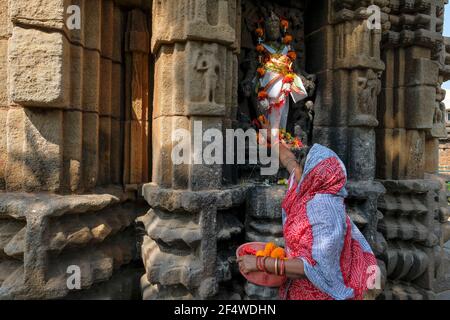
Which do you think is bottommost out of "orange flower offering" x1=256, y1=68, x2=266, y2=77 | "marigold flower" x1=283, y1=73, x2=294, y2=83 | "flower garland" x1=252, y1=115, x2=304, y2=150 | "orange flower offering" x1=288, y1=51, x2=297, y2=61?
"flower garland" x1=252, y1=115, x2=304, y2=150

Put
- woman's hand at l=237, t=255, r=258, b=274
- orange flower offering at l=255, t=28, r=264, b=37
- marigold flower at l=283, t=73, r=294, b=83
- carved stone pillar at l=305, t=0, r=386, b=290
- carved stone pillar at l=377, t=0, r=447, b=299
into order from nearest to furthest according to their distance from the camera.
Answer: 1. woman's hand at l=237, t=255, r=258, b=274
2. carved stone pillar at l=305, t=0, r=386, b=290
3. marigold flower at l=283, t=73, r=294, b=83
4. orange flower offering at l=255, t=28, r=264, b=37
5. carved stone pillar at l=377, t=0, r=447, b=299

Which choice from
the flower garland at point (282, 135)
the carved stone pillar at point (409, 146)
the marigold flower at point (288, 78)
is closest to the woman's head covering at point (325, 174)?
the flower garland at point (282, 135)

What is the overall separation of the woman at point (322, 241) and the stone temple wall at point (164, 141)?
1.00 meters

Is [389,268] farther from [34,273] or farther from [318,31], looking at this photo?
[34,273]

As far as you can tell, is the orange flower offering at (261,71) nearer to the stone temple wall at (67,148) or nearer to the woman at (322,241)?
the stone temple wall at (67,148)

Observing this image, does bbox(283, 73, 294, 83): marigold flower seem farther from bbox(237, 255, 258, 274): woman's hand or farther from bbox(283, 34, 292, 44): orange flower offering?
bbox(237, 255, 258, 274): woman's hand

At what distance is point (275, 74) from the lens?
3871 mm

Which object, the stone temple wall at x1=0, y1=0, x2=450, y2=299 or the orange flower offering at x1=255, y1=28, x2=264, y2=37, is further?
the orange flower offering at x1=255, y1=28, x2=264, y2=37

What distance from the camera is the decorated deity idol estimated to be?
12.7ft

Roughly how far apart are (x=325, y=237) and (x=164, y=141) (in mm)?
1849

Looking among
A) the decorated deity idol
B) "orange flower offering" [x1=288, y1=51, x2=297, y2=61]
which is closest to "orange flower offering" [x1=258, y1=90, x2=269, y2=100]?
the decorated deity idol

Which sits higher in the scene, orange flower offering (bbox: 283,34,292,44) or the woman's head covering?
orange flower offering (bbox: 283,34,292,44)

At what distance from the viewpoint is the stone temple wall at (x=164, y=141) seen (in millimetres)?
2711

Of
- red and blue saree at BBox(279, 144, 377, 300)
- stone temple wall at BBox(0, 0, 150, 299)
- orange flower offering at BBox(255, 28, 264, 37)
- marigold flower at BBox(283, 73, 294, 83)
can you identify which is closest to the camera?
red and blue saree at BBox(279, 144, 377, 300)
